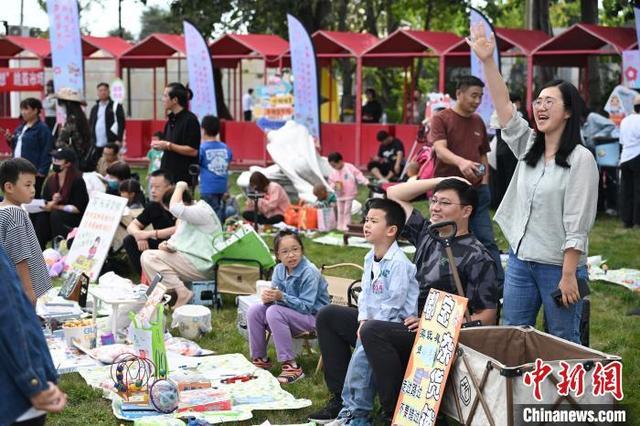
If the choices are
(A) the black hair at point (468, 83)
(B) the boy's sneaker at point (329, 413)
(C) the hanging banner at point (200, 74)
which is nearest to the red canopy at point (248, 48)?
(C) the hanging banner at point (200, 74)

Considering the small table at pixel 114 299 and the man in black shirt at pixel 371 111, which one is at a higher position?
the man in black shirt at pixel 371 111

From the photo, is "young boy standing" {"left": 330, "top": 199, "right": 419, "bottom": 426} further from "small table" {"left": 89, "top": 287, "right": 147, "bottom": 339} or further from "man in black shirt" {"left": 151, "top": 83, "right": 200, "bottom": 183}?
"man in black shirt" {"left": 151, "top": 83, "right": 200, "bottom": 183}

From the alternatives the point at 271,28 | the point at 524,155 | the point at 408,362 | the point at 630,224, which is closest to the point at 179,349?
the point at 408,362

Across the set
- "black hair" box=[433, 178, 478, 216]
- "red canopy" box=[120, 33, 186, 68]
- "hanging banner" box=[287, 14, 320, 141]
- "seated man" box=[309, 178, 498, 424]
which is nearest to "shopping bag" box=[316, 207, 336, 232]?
"hanging banner" box=[287, 14, 320, 141]

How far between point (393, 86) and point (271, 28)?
25.3 feet

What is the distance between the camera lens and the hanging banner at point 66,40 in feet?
51.8

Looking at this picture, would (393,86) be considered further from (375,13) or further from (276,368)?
(276,368)

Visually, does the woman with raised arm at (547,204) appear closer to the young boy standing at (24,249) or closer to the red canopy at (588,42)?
the young boy standing at (24,249)

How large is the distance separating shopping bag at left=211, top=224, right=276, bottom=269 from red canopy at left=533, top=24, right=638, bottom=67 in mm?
9341

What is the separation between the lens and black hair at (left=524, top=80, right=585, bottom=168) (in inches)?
184

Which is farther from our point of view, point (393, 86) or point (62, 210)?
point (393, 86)

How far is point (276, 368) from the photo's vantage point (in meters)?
6.48

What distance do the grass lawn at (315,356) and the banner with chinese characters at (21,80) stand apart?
12.4 metres

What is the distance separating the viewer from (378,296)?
5195mm
